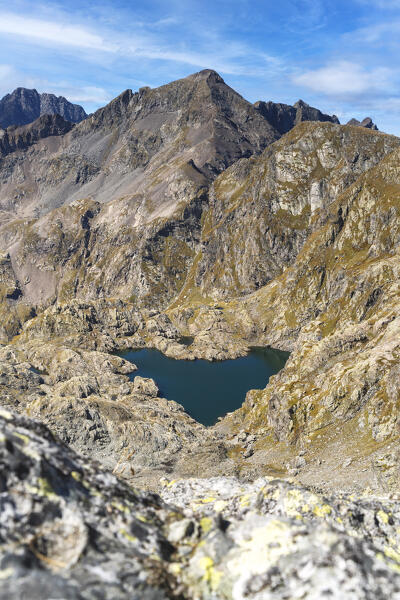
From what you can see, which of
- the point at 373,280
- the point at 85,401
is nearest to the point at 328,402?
the point at 85,401

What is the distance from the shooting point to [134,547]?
11828mm

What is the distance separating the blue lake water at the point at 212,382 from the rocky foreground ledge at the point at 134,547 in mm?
122594

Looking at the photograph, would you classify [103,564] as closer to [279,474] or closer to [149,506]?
[149,506]

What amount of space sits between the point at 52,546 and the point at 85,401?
304ft

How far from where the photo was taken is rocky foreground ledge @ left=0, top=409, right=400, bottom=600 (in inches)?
392

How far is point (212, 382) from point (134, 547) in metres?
165

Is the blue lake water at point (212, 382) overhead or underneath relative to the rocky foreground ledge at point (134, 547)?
underneath

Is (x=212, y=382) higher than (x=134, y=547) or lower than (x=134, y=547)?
lower

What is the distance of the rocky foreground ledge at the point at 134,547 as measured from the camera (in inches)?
392

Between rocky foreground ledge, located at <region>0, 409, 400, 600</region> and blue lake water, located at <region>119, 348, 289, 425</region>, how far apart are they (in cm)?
12259

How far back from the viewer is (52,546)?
10.7 meters

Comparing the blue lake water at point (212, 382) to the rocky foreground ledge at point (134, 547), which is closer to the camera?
the rocky foreground ledge at point (134, 547)

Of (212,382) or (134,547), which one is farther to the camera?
(212,382)

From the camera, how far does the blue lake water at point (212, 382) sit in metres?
145
